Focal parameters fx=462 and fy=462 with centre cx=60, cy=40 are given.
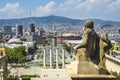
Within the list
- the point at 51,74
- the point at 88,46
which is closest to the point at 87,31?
the point at 88,46

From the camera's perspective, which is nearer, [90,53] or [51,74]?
[90,53]

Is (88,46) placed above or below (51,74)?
above

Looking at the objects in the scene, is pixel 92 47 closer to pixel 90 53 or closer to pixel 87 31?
pixel 90 53

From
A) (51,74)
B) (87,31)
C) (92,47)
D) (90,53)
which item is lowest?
(51,74)

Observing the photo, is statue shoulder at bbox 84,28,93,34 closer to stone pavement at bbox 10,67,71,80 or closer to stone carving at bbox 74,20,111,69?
stone carving at bbox 74,20,111,69

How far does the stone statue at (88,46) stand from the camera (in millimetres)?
9883

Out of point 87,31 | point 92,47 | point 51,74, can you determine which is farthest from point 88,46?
point 51,74

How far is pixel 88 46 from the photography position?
392 inches

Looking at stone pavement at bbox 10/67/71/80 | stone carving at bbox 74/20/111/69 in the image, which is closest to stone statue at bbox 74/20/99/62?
stone carving at bbox 74/20/111/69

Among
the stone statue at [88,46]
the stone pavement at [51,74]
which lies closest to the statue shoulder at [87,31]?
the stone statue at [88,46]

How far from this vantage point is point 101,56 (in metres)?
9.98

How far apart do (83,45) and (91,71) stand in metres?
0.59

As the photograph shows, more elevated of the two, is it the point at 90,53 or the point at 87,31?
the point at 87,31

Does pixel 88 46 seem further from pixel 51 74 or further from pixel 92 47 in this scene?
pixel 51 74
